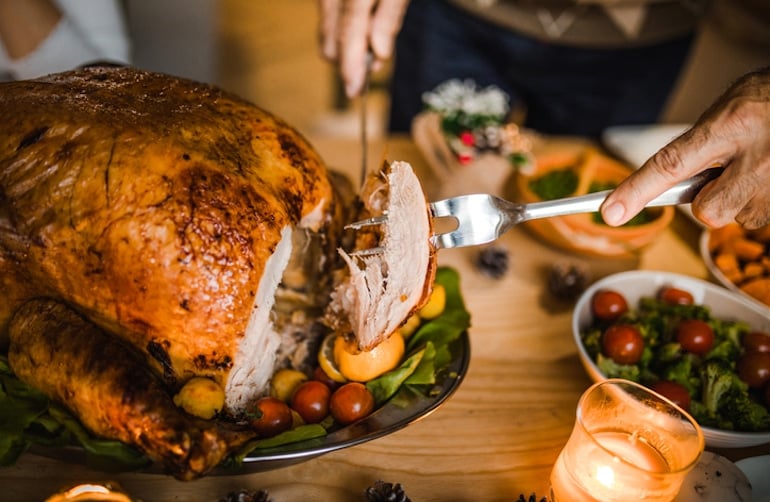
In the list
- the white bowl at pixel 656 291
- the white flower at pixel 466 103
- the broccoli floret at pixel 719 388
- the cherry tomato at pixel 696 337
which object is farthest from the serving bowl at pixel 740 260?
the white flower at pixel 466 103

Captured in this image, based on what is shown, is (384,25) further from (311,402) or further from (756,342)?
(756,342)

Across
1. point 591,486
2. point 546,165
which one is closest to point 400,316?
point 591,486

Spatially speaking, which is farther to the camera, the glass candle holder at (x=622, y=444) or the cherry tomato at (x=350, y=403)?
the cherry tomato at (x=350, y=403)

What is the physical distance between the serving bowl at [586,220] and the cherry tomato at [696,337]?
1.10 feet

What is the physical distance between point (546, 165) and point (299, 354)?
96 cm

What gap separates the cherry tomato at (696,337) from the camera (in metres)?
1.22

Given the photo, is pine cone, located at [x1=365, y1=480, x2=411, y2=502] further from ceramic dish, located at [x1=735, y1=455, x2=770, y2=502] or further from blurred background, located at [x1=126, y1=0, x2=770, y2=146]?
blurred background, located at [x1=126, y1=0, x2=770, y2=146]

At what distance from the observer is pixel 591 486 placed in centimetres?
89

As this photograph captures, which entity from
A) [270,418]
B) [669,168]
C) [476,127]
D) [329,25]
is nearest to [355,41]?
[329,25]

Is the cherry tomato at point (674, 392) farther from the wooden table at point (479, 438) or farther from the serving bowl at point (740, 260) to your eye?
the serving bowl at point (740, 260)

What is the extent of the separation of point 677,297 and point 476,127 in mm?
725

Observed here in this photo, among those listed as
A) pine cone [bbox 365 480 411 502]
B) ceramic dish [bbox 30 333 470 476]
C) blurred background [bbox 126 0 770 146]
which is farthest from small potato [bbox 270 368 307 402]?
blurred background [bbox 126 0 770 146]

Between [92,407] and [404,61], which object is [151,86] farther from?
[404,61]

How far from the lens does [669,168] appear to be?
3.24ft
